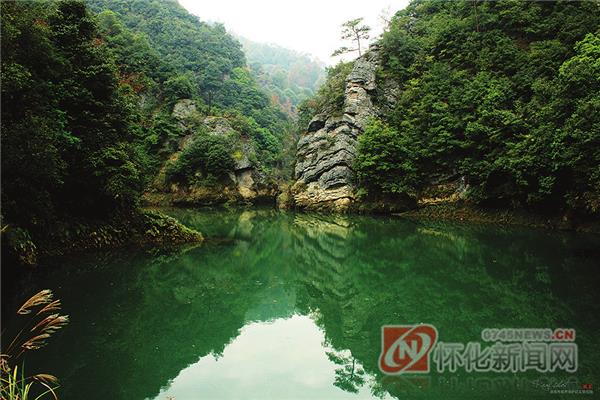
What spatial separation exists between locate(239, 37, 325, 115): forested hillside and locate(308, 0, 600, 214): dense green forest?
44.8 metres

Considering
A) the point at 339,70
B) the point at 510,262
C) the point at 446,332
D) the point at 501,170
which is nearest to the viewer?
the point at 446,332

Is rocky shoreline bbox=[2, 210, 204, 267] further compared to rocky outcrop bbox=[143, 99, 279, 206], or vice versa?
rocky outcrop bbox=[143, 99, 279, 206]

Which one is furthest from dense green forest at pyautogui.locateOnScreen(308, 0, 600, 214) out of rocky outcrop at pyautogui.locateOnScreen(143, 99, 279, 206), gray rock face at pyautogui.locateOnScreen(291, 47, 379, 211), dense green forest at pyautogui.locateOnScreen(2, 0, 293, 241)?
dense green forest at pyautogui.locateOnScreen(2, 0, 293, 241)

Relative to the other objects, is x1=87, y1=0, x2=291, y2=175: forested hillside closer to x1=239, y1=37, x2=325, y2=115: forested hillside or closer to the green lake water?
x1=239, y1=37, x2=325, y2=115: forested hillside

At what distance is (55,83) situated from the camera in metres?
11.6

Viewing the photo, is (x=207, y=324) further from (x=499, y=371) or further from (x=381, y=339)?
(x=499, y=371)

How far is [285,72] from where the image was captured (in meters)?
118

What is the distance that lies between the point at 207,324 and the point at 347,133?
2548 cm

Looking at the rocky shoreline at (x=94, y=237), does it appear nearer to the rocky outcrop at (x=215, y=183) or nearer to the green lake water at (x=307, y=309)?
the green lake water at (x=307, y=309)

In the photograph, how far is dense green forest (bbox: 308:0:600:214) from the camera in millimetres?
16484

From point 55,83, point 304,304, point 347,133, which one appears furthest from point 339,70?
point 304,304

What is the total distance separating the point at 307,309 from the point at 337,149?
2313cm

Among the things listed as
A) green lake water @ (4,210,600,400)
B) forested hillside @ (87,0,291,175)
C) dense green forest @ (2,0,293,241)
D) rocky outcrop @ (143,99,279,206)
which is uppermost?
forested hillside @ (87,0,291,175)

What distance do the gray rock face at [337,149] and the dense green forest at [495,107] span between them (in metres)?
1.40
